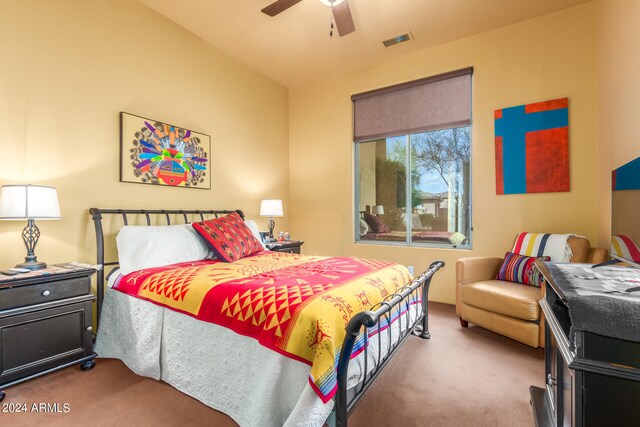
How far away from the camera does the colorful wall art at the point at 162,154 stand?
2908 mm

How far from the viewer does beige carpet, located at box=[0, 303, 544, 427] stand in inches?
66.0

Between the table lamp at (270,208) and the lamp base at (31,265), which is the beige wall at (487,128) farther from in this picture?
the lamp base at (31,265)

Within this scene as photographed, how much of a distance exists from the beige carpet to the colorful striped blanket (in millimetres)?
867

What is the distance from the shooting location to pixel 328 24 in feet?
10.8

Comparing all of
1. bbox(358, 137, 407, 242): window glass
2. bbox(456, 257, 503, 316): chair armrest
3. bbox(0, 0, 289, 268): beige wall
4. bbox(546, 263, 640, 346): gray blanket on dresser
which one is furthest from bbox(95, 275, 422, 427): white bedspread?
bbox(358, 137, 407, 242): window glass

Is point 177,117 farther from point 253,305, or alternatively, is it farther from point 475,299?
point 475,299

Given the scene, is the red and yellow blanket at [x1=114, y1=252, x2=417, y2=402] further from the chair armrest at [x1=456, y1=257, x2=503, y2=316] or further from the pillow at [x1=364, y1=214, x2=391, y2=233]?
the pillow at [x1=364, y1=214, x2=391, y2=233]

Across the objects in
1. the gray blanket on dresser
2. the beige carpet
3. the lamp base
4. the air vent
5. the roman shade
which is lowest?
the beige carpet

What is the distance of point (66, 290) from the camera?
2105 millimetres

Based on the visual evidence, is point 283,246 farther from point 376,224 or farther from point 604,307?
point 604,307

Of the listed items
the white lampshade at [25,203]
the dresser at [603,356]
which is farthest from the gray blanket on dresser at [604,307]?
the white lampshade at [25,203]

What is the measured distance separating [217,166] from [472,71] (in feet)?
10.3

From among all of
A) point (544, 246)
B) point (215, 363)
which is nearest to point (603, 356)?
point (215, 363)

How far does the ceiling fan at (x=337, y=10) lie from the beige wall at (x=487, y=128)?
5.04 feet
